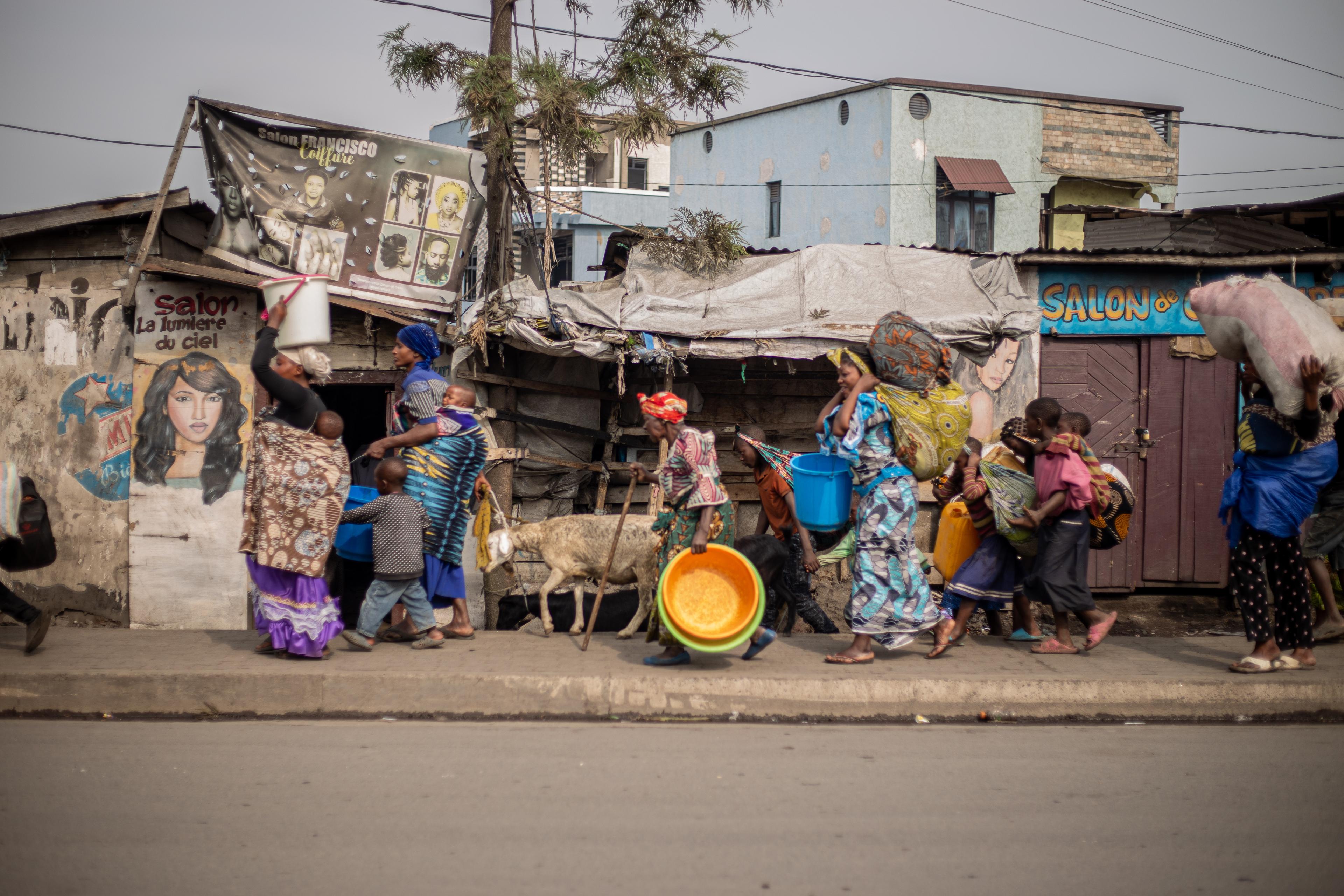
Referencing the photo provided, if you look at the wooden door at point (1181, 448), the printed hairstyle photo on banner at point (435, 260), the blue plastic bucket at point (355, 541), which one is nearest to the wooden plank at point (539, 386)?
the printed hairstyle photo on banner at point (435, 260)

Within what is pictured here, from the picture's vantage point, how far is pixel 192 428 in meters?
8.84

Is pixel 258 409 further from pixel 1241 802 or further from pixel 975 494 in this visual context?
pixel 1241 802

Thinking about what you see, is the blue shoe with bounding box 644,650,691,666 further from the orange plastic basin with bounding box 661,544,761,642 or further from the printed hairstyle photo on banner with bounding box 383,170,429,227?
the printed hairstyle photo on banner with bounding box 383,170,429,227

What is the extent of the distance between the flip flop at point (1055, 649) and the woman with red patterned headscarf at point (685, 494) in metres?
1.76

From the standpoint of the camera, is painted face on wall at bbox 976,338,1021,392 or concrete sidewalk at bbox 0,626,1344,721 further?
painted face on wall at bbox 976,338,1021,392

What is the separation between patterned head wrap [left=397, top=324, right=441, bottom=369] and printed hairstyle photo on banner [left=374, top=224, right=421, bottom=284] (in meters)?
2.36

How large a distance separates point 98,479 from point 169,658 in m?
3.77

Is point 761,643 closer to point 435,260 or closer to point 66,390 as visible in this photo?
point 435,260

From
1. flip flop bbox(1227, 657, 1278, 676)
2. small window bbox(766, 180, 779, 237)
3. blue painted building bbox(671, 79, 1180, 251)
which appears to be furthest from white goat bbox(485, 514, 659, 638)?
small window bbox(766, 180, 779, 237)

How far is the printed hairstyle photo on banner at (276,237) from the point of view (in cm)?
846

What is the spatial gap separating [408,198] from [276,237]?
3.70 ft

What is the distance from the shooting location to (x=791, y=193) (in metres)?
27.8

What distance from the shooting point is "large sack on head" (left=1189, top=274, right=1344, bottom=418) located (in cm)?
536

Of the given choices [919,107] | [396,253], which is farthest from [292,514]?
[919,107]
